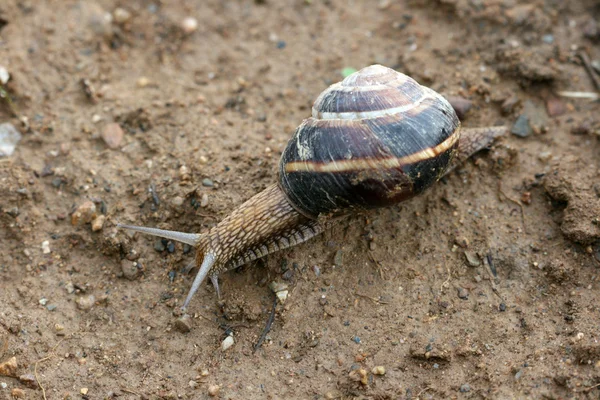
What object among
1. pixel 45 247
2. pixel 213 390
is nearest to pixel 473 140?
pixel 213 390

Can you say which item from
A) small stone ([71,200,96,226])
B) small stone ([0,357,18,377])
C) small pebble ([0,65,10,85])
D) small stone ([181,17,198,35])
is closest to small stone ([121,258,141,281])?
small stone ([71,200,96,226])

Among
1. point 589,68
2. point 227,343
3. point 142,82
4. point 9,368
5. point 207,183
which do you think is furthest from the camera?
point 142,82

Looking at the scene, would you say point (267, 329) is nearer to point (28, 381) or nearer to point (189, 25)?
point (28, 381)

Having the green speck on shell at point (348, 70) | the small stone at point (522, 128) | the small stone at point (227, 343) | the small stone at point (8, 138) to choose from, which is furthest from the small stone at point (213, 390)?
the small stone at point (522, 128)

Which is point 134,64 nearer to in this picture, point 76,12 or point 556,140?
point 76,12

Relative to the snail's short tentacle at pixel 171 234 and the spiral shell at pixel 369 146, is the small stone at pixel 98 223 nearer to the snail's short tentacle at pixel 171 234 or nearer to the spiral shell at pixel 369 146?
the snail's short tentacle at pixel 171 234

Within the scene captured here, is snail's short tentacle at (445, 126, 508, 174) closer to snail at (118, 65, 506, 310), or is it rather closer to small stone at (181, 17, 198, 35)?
snail at (118, 65, 506, 310)
